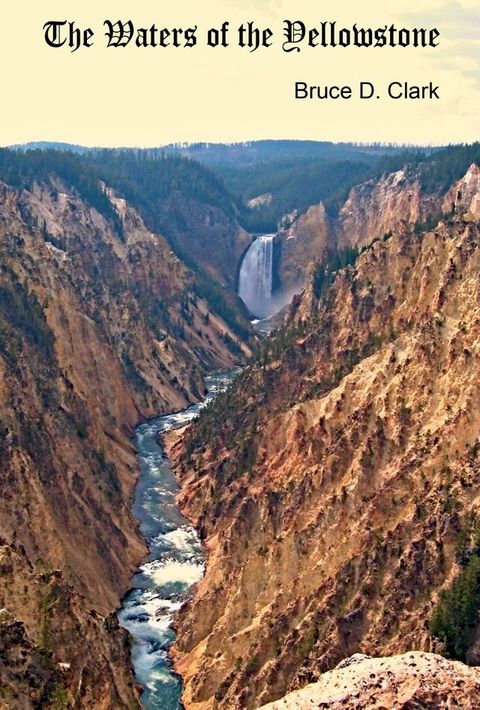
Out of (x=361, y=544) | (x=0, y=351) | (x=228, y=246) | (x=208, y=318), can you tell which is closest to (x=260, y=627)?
(x=361, y=544)

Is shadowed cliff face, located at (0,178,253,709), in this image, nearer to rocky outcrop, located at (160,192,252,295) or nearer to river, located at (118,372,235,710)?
river, located at (118,372,235,710)

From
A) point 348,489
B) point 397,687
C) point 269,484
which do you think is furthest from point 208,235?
point 397,687

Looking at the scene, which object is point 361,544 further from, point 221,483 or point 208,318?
point 208,318

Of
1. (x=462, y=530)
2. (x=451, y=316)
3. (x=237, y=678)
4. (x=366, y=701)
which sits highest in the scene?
(x=451, y=316)

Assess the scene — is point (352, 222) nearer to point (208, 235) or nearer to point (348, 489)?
point (208, 235)

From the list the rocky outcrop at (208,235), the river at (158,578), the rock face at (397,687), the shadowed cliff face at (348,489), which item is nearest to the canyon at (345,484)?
the shadowed cliff face at (348,489)
